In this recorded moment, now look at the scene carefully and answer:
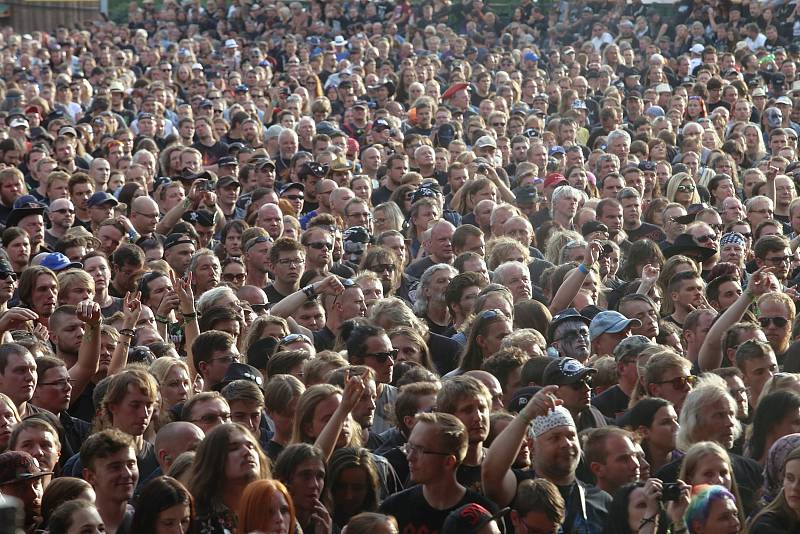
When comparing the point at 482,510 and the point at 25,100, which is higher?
the point at 482,510

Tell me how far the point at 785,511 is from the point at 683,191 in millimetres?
8357

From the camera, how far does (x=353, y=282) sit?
977 centimetres

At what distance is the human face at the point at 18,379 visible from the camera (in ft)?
Answer: 24.0

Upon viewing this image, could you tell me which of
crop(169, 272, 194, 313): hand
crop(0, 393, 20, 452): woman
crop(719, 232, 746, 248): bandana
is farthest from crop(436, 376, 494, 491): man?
crop(719, 232, 746, 248): bandana

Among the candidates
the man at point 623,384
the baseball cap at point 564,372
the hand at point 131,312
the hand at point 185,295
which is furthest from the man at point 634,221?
the baseball cap at point 564,372

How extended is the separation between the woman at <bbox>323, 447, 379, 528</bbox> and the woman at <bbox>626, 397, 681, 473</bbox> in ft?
4.80

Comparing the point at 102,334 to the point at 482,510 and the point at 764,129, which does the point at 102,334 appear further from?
the point at 764,129

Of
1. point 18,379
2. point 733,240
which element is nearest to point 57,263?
point 18,379

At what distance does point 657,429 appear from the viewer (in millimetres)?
7152

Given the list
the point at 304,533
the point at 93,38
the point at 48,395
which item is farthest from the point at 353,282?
the point at 93,38

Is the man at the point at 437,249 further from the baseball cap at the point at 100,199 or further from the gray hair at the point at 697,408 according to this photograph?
the gray hair at the point at 697,408

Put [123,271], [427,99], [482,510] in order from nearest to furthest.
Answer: [482,510], [123,271], [427,99]

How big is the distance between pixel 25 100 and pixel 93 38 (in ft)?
28.1

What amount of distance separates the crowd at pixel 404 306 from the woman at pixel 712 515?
0.01 m
